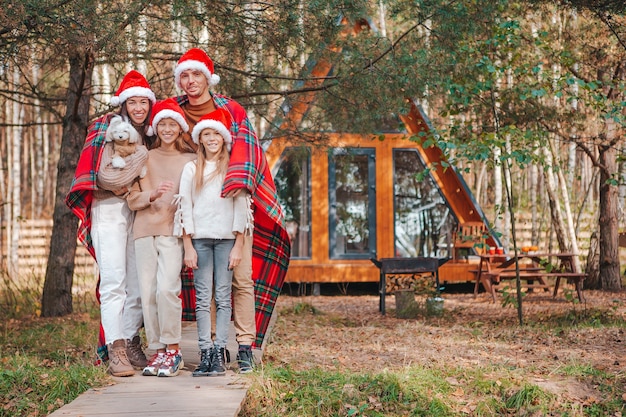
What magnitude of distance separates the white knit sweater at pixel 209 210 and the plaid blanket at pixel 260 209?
0.29 feet

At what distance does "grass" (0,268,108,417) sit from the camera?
14.3ft

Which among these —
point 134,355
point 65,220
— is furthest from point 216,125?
point 65,220

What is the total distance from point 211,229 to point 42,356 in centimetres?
242

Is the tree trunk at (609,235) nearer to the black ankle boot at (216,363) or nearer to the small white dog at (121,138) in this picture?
the black ankle boot at (216,363)

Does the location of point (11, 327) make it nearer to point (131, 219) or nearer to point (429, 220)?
point (131, 219)

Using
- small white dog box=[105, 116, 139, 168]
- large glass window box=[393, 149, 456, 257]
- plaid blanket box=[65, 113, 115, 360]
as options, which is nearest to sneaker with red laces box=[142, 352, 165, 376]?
plaid blanket box=[65, 113, 115, 360]

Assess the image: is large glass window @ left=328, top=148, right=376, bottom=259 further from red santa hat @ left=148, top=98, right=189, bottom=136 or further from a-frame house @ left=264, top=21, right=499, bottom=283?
red santa hat @ left=148, top=98, right=189, bottom=136

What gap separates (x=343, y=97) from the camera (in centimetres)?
739

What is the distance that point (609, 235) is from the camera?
11672mm

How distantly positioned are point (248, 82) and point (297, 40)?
5.63 feet

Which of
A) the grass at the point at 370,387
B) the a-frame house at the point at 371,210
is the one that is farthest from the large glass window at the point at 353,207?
the grass at the point at 370,387

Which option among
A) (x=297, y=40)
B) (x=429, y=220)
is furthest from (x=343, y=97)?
(x=429, y=220)

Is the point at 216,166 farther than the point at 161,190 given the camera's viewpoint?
Yes

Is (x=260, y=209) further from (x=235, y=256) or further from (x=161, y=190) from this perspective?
(x=161, y=190)
